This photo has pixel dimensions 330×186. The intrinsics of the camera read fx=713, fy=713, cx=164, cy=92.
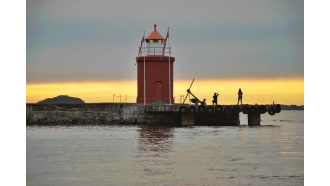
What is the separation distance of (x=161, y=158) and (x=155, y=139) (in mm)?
5052

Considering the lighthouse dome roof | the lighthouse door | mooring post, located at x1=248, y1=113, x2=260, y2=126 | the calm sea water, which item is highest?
the lighthouse dome roof

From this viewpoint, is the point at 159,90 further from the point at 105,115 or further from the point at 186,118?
the point at 105,115

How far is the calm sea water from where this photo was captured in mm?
13109

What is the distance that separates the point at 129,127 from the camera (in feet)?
88.9

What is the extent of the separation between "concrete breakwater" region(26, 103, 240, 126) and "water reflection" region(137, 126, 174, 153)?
476 millimetres

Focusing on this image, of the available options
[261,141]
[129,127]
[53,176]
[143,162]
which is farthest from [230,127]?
[53,176]

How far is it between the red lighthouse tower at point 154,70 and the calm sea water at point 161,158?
1.31 meters

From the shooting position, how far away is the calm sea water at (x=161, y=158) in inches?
516

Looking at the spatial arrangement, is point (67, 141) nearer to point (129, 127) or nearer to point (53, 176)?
point (129, 127)

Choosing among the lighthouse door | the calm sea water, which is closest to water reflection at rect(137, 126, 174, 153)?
the calm sea water

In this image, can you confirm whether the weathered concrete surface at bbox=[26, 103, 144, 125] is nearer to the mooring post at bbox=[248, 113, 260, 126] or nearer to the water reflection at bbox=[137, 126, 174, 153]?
the water reflection at bbox=[137, 126, 174, 153]

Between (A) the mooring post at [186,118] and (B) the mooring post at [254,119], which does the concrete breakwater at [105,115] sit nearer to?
(A) the mooring post at [186,118]
